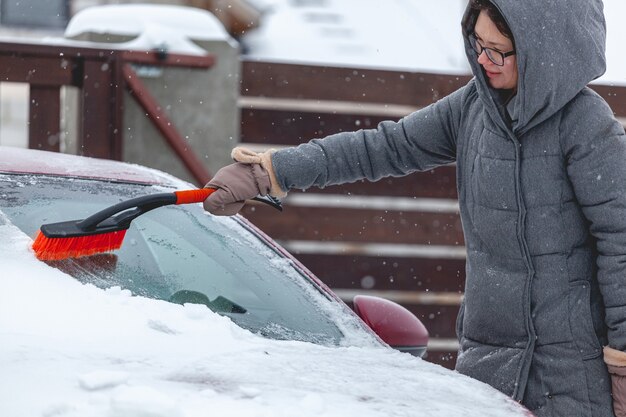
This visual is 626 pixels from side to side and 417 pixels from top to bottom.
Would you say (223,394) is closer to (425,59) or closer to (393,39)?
(425,59)

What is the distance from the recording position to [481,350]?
2531mm

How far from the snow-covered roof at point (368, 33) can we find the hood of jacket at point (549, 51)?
1055cm

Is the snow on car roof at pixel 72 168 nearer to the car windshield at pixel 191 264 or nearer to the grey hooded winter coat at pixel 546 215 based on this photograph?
the car windshield at pixel 191 264

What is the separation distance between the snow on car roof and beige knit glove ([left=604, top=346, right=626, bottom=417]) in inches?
50.7

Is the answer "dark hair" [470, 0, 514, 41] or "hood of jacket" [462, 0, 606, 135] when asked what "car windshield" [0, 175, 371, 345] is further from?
"dark hair" [470, 0, 514, 41]

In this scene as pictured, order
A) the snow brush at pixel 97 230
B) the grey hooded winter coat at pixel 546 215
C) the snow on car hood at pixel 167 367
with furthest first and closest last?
the grey hooded winter coat at pixel 546 215, the snow brush at pixel 97 230, the snow on car hood at pixel 167 367

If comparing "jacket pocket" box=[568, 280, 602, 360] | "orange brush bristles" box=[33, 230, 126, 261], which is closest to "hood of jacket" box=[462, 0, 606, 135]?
"jacket pocket" box=[568, 280, 602, 360]

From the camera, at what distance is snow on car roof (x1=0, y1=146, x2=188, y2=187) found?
8.60ft

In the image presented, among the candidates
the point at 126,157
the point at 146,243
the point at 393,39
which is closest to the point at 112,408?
the point at 146,243

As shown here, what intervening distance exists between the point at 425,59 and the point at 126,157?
15.8 m

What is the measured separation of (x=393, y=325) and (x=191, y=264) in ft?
1.88

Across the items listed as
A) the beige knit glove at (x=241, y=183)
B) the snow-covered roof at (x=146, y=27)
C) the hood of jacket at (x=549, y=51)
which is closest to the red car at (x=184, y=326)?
the beige knit glove at (x=241, y=183)

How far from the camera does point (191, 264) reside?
2584 mm

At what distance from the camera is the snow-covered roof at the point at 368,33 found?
1538 centimetres
